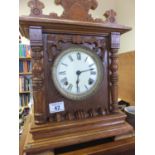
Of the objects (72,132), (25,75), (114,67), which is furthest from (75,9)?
(25,75)

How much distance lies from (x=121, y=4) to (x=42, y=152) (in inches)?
90.6

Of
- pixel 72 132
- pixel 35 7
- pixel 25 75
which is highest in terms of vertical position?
pixel 35 7

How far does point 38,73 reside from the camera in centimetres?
49

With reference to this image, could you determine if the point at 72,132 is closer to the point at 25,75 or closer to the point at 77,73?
the point at 77,73

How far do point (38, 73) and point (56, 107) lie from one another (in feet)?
0.43

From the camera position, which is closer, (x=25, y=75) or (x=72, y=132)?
(x=72, y=132)

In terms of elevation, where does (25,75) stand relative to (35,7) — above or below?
below

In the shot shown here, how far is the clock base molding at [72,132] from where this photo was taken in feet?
1.55

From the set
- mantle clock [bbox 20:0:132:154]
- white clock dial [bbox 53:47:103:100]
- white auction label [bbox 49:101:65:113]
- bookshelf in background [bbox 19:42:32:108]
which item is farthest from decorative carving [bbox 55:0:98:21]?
bookshelf in background [bbox 19:42:32:108]

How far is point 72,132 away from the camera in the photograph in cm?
52

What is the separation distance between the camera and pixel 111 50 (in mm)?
587

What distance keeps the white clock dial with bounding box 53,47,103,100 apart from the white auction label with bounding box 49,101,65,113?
4cm
